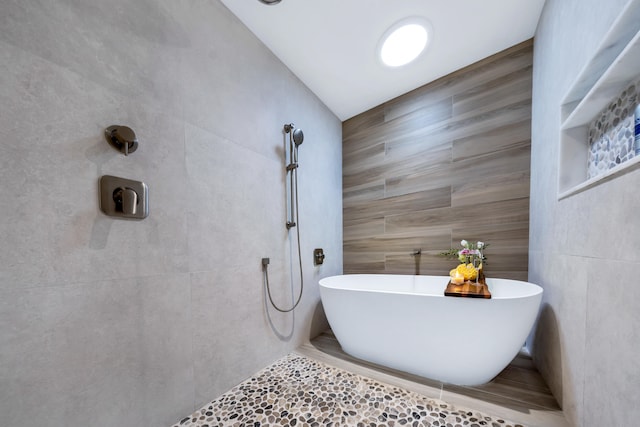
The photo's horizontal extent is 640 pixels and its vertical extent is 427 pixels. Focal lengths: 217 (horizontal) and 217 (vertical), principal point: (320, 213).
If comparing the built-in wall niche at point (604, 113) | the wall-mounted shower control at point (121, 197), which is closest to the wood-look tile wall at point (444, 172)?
the built-in wall niche at point (604, 113)

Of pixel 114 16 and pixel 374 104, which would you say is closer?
pixel 114 16

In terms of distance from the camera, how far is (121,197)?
80cm

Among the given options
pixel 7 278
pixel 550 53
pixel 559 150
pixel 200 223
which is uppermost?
pixel 550 53

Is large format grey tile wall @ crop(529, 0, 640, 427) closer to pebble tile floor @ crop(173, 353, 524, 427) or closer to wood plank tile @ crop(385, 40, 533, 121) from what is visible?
wood plank tile @ crop(385, 40, 533, 121)

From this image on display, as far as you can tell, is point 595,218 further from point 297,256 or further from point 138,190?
point 138,190

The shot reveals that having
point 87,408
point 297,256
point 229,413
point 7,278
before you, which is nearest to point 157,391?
point 87,408

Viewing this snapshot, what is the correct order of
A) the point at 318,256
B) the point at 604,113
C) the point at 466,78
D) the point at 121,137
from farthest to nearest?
the point at 318,256, the point at 466,78, the point at 604,113, the point at 121,137

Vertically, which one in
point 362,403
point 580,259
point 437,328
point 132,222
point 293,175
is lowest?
point 362,403

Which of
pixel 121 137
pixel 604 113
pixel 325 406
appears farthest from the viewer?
pixel 325 406

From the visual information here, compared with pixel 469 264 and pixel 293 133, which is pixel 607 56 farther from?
pixel 293 133

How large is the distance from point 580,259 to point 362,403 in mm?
1144

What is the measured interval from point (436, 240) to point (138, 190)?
79.1 inches

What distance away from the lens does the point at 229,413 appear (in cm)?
100

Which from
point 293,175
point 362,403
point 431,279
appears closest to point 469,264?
point 431,279
